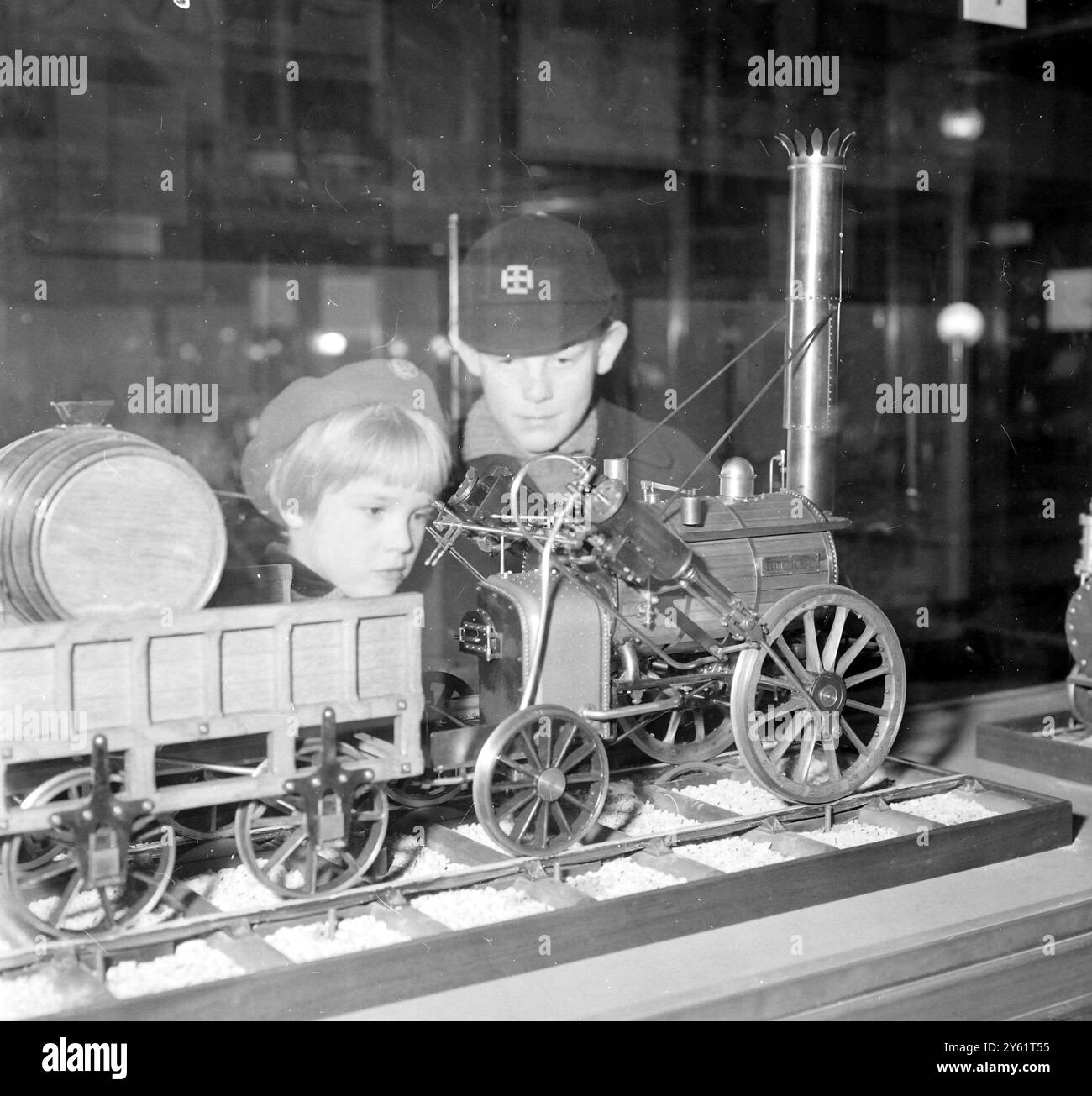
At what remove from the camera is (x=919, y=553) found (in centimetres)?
695

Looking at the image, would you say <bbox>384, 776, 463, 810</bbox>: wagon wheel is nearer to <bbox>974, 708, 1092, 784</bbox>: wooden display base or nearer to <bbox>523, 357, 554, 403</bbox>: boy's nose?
<bbox>523, 357, 554, 403</bbox>: boy's nose

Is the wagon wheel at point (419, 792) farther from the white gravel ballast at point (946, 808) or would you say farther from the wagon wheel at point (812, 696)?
the white gravel ballast at point (946, 808)

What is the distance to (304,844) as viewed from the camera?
4.51 meters

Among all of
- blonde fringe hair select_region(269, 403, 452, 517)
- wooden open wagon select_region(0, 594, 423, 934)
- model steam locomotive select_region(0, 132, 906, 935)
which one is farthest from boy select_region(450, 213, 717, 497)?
wooden open wagon select_region(0, 594, 423, 934)

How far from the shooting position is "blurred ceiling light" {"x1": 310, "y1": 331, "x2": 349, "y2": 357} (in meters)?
4.92

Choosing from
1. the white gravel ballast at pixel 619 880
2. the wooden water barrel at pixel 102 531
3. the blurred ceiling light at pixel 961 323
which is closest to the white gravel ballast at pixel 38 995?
the wooden water barrel at pixel 102 531

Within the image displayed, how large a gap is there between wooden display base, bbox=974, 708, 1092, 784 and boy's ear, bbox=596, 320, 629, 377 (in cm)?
232

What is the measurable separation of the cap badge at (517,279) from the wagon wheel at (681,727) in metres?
1.50

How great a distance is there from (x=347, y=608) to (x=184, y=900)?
100 centimetres

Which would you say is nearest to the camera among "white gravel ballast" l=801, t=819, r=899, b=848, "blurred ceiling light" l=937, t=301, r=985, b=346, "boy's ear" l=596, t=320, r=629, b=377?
"white gravel ballast" l=801, t=819, r=899, b=848

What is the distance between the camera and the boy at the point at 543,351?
5.22 m

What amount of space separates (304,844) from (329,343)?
1.65 meters

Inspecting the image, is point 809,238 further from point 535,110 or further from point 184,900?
point 184,900
